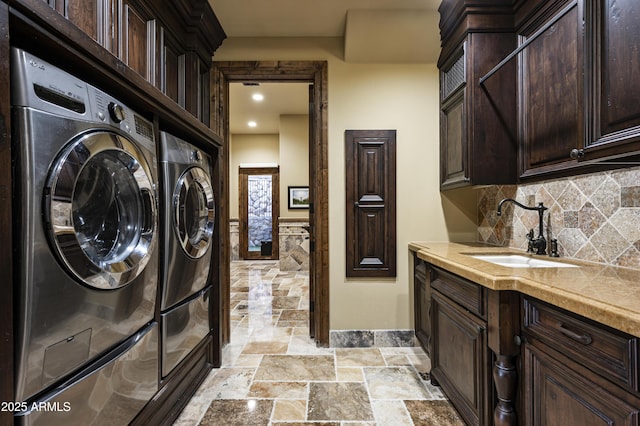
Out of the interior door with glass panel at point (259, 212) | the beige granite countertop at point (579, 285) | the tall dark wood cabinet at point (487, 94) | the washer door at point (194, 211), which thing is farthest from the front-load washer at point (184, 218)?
the interior door with glass panel at point (259, 212)

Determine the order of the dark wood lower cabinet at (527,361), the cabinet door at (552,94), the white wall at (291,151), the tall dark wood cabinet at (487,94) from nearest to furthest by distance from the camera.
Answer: the dark wood lower cabinet at (527,361), the cabinet door at (552,94), the tall dark wood cabinet at (487,94), the white wall at (291,151)

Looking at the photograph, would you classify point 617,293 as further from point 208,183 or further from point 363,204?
point 208,183

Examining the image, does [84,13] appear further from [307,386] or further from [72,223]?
[307,386]

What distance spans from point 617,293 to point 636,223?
2.09 feet

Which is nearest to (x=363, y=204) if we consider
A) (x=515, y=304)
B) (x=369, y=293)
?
(x=369, y=293)

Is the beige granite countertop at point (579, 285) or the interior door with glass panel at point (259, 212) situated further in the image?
the interior door with glass panel at point (259, 212)

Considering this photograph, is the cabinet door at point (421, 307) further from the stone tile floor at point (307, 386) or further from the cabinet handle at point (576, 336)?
the cabinet handle at point (576, 336)

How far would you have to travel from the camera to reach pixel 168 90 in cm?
200

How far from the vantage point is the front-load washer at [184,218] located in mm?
1449

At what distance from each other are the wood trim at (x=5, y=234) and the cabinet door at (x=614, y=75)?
1.90 metres

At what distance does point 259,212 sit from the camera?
23.4 feet

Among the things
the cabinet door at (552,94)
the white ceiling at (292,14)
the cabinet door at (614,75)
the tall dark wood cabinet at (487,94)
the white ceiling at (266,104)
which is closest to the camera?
the cabinet door at (614,75)

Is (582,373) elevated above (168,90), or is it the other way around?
(168,90)

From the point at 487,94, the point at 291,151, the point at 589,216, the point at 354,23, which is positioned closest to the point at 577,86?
the point at 487,94
